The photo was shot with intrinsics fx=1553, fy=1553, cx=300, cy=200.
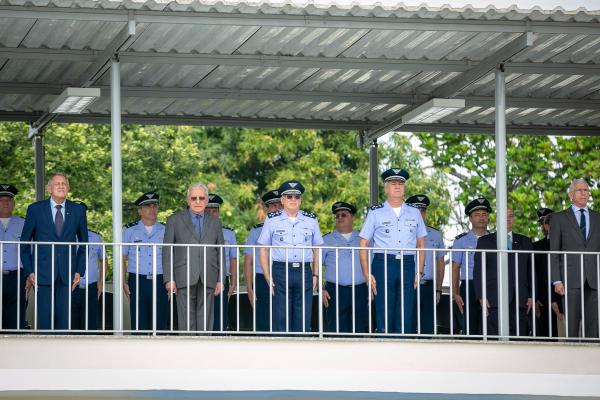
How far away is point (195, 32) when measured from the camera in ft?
43.9

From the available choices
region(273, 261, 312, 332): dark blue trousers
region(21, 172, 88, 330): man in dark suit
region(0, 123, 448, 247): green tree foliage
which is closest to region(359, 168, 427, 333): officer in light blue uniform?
region(273, 261, 312, 332): dark blue trousers

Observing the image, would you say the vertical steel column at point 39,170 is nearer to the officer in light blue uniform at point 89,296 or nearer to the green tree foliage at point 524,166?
the officer in light blue uniform at point 89,296

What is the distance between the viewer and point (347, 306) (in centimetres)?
1470

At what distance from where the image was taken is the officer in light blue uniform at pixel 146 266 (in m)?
14.1

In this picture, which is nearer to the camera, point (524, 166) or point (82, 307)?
point (82, 307)

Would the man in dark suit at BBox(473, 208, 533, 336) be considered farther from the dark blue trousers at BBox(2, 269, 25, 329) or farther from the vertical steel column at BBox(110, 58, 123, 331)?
the dark blue trousers at BBox(2, 269, 25, 329)

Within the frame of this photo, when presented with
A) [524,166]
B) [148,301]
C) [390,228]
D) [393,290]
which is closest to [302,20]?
[390,228]

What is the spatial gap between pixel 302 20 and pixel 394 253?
2.14 meters

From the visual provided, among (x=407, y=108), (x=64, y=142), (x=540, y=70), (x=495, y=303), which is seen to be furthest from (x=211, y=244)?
(x=64, y=142)

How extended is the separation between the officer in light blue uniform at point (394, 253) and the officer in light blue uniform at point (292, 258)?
1.56 feet

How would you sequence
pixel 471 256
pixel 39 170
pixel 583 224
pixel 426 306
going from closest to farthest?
pixel 583 224 → pixel 471 256 → pixel 426 306 → pixel 39 170


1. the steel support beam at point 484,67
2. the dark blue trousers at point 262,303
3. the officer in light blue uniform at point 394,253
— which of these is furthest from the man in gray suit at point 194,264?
the steel support beam at point 484,67

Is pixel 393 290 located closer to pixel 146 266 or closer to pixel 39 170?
pixel 146 266

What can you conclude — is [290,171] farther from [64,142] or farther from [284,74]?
[284,74]
